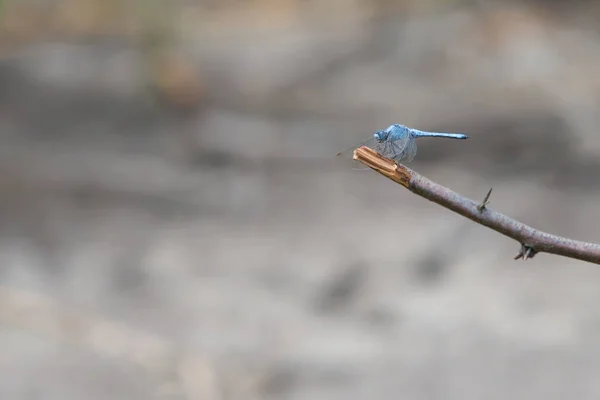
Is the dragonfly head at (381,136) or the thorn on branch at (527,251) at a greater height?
the dragonfly head at (381,136)

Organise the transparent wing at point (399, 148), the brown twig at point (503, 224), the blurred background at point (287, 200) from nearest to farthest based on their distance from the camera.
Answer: the brown twig at point (503, 224) → the transparent wing at point (399, 148) → the blurred background at point (287, 200)

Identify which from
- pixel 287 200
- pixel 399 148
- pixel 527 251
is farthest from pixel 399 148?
pixel 287 200

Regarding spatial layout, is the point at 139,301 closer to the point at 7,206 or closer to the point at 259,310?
the point at 259,310

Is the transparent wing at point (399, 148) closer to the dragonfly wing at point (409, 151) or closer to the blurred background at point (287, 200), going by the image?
the dragonfly wing at point (409, 151)

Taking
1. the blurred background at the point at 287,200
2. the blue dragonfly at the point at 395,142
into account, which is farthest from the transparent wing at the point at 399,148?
the blurred background at the point at 287,200

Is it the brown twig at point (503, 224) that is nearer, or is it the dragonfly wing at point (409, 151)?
the brown twig at point (503, 224)

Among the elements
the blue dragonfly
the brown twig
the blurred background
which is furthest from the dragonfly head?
the blurred background

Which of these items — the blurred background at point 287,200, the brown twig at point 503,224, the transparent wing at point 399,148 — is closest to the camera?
the brown twig at point 503,224

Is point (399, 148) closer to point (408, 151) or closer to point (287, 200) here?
point (408, 151)

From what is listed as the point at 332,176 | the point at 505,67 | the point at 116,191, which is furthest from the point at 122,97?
the point at 505,67
